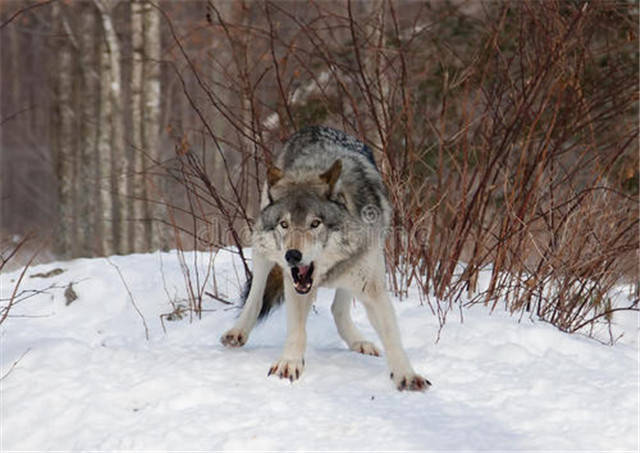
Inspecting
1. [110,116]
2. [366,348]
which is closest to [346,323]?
[366,348]

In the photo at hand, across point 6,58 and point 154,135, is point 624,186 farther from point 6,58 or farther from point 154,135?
point 6,58

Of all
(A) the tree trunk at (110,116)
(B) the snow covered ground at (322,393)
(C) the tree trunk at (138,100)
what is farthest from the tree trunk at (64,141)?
(B) the snow covered ground at (322,393)

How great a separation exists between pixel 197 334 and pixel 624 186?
211 inches

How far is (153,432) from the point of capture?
2961mm

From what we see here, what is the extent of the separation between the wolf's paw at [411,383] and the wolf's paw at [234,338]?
1.08 metres

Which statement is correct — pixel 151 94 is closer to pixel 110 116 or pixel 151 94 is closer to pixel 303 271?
pixel 110 116

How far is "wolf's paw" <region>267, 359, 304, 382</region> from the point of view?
350cm

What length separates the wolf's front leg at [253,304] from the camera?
13.5 ft

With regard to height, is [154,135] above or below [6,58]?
below

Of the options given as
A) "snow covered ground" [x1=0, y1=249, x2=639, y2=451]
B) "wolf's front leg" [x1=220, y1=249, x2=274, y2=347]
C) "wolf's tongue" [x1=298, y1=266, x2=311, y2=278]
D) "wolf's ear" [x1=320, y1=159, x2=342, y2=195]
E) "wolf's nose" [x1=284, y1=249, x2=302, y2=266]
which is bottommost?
"snow covered ground" [x1=0, y1=249, x2=639, y2=451]

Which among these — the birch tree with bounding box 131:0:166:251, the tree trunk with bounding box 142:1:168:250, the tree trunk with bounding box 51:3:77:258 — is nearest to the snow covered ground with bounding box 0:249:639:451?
the birch tree with bounding box 131:0:166:251

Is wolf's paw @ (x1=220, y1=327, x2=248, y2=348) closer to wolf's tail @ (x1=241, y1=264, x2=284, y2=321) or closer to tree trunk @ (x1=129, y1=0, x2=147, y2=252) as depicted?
wolf's tail @ (x1=241, y1=264, x2=284, y2=321)

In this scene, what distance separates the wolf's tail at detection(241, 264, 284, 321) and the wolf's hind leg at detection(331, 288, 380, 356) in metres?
0.38

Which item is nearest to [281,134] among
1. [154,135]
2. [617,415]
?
[617,415]
